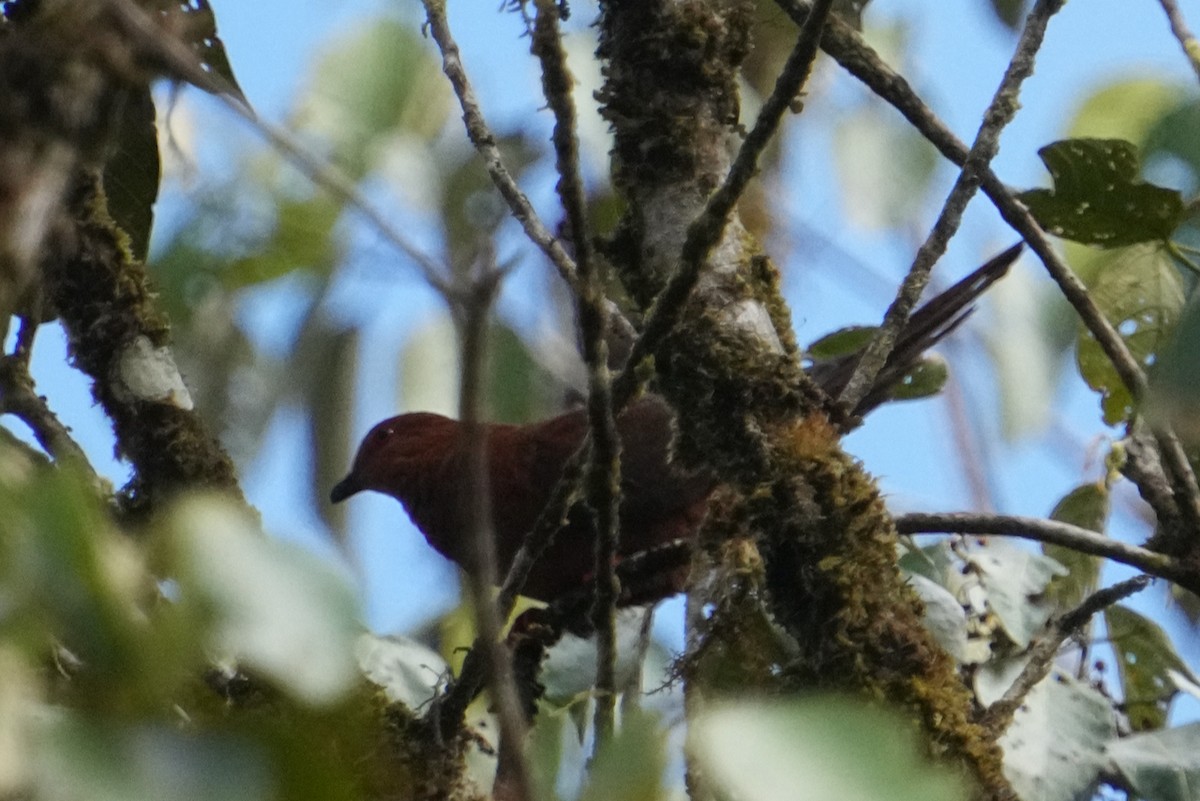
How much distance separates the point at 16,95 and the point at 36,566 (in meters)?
0.78

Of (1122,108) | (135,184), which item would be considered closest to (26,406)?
(135,184)

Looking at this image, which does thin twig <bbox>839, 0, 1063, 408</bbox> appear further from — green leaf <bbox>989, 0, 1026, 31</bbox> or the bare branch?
the bare branch

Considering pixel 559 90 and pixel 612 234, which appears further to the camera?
pixel 612 234

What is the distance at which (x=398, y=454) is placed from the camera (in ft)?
18.1

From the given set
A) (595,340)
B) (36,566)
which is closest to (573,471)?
(595,340)

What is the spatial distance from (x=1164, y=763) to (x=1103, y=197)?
3.68 feet

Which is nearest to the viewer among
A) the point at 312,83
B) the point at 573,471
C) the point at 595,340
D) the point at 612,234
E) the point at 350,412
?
the point at 595,340

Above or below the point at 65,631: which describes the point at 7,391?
above

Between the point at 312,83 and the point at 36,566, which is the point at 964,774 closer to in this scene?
the point at 36,566

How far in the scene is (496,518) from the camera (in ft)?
16.6

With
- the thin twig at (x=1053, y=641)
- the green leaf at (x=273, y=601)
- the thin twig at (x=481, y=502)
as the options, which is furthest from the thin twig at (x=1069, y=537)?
the green leaf at (x=273, y=601)

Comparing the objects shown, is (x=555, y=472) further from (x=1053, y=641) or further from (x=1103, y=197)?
(x=1103, y=197)

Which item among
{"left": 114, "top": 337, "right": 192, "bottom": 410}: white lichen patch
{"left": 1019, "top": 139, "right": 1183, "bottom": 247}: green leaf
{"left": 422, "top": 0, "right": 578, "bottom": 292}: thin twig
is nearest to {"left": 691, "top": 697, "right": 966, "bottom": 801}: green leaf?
{"left": 422, "top": 0, "right": 578, "bottom": 292}: thin twig

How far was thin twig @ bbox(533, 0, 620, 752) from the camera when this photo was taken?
1.85 meters
